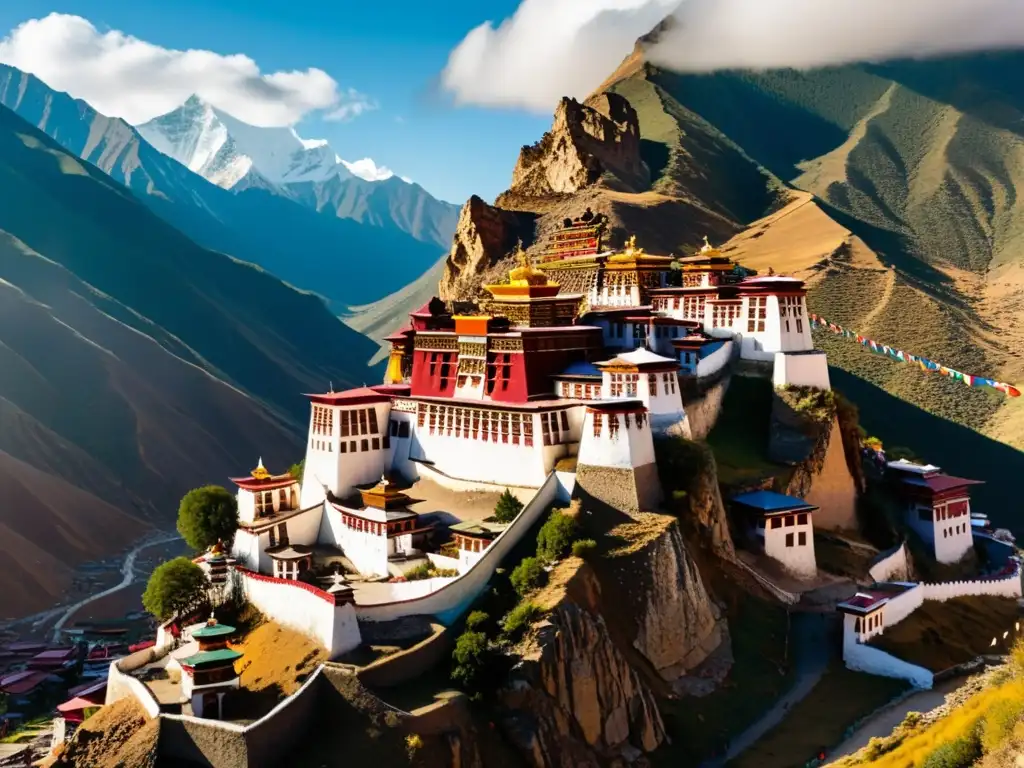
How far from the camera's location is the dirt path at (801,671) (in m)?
35.7

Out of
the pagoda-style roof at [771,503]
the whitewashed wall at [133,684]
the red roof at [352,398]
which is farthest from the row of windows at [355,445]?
the pagoda-style roof at [771,503]

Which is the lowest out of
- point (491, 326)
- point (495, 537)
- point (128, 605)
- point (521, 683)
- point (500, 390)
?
point (128, 605)

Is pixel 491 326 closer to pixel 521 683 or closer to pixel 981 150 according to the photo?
pixel 521 683

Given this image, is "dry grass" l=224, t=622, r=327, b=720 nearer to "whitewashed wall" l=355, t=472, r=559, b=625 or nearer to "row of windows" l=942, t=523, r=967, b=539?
"whitewashed wall" l=355, t=472, r=559, b=625

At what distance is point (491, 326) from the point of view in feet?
159

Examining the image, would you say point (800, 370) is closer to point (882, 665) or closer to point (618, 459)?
point (618, 459)

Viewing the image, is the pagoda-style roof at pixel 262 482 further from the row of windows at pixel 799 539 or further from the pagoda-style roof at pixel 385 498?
the row of windows at pixel 799 539

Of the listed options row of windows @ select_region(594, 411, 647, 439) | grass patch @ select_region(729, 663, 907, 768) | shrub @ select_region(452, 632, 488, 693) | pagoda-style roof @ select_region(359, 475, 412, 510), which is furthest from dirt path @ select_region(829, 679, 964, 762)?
pagoda-style roof @ select_region(359, 475, 412, 510)

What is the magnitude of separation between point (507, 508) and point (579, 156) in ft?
275

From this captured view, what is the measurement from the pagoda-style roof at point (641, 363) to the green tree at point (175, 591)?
2011 centimetres

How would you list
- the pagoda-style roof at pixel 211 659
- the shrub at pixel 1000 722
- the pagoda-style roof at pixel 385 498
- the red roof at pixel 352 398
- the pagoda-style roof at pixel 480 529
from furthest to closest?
the red roof at pixel 352 398 < the pagoda-style roof at pixel 385 498 < the pagoda-style roof at pixel 480 529 < the pagoda-style roof at pixel 211 659 < the shrub at pixel 1000 722

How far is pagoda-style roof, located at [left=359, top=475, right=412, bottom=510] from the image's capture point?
4269 centimetres

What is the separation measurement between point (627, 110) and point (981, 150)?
8658cm

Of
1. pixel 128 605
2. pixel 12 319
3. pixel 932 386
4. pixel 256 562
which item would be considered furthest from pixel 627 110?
pixel 256 562
